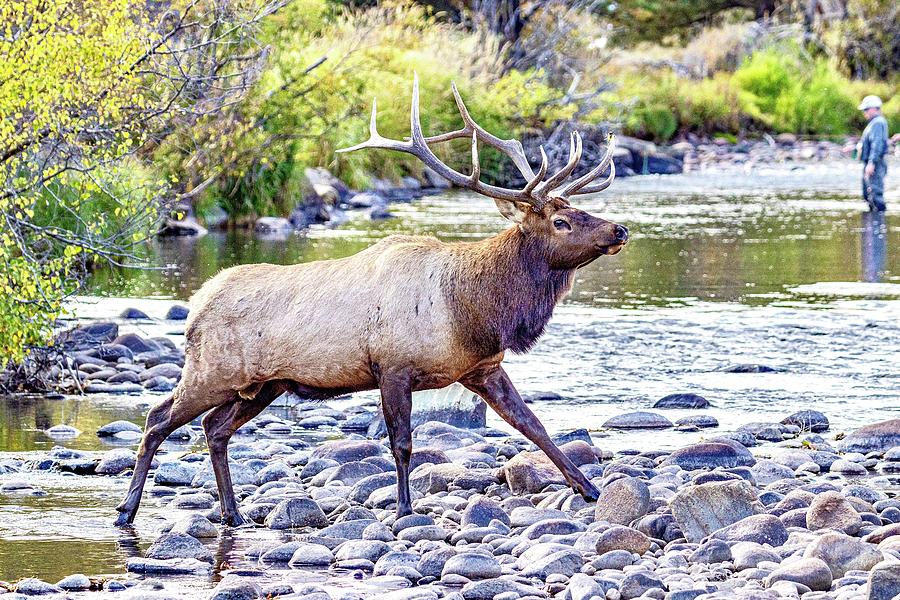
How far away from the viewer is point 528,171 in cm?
891

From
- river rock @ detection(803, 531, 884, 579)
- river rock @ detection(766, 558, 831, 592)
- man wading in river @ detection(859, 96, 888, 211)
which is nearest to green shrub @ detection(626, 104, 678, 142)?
man wading in river @ detection(859, 96, 888, 211)

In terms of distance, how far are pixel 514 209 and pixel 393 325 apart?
3.24ft

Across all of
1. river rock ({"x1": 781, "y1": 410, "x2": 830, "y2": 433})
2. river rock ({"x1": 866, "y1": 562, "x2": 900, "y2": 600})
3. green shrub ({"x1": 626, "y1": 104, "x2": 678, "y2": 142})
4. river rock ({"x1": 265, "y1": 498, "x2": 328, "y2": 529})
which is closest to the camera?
river rock ({"x1": 866, "y1": 562, "x2": 900, "y2": 600})

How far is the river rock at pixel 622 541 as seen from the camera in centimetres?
720

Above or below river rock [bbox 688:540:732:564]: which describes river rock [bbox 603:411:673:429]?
below

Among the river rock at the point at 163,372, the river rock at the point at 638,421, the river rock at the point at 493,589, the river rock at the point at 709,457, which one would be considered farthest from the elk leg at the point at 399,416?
the river rock at the point at 163,372

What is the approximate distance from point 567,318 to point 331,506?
8.12 metres

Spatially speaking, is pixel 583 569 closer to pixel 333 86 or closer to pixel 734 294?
pixel 734 294

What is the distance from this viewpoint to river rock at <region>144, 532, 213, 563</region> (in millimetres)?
7312

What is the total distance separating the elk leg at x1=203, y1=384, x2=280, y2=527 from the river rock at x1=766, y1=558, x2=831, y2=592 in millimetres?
2973

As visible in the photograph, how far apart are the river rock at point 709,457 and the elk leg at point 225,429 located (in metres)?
2.47

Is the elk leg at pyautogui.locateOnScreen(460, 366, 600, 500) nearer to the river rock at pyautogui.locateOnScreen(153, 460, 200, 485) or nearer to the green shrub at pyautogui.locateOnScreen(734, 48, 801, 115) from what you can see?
the river rock at pyautogui.locateOnScreen(153, 460, 200, 485)

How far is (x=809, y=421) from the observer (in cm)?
1056

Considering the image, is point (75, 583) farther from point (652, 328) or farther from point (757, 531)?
point (652, 328)
